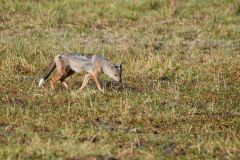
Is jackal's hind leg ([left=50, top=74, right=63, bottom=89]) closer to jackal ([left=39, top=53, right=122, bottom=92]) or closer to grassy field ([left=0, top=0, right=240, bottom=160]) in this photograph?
jackal ([left=39, top=53, right=122, bottom=92])

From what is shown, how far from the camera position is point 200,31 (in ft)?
59.7

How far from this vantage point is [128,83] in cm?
1234

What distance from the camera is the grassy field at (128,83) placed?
7.77 metres

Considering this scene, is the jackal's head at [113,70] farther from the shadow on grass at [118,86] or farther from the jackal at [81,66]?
the shadow on grass at [118,86]

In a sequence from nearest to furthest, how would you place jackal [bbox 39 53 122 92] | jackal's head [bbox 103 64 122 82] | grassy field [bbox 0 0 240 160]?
grassy field [bbox 0 0 240 160] < jackal [bbox 39 53 122 92] < jackal's head [bbox 103 64 122 82]

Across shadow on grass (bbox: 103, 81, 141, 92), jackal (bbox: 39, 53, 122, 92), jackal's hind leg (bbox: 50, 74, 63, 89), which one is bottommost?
shadow on grass (bbox: 103, 81, 141, 92)

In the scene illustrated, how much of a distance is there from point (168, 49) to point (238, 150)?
27.8ft

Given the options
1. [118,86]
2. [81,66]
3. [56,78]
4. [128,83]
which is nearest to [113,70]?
[118,86]

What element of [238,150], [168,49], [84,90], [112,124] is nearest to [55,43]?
[168,49]

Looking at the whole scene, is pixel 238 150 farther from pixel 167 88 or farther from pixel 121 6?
pixel 121 6

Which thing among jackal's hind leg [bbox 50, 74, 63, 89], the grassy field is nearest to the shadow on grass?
the grassy field

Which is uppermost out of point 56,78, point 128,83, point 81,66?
point 81,66

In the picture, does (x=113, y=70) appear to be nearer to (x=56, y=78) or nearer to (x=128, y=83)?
(x=128, y=83)

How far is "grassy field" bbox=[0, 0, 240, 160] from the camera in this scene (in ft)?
25.5
